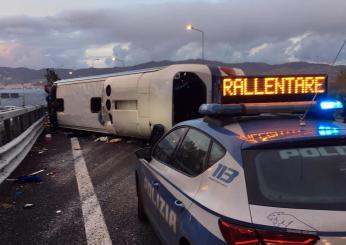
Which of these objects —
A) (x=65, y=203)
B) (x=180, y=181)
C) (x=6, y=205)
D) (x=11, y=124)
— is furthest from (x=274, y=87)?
(x=11, y=124)

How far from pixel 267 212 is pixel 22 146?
10.6 m

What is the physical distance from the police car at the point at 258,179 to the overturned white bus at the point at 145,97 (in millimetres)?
7153

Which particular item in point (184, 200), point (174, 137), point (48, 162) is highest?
point (174, 137)

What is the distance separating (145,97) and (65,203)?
6861 mm

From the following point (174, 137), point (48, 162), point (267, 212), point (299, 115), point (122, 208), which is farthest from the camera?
point (48, 162)

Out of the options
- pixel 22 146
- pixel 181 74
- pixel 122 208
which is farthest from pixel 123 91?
pixel 122 208

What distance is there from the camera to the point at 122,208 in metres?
6.80

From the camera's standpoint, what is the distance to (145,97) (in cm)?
1373

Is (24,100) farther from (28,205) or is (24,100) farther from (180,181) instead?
(180,181)

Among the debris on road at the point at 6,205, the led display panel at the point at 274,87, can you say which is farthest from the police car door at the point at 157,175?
the debris on road at the point at 6,205

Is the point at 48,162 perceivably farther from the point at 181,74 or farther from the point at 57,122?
the point at 57,122

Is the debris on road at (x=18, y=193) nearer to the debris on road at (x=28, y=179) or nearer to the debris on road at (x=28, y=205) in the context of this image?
the debris on road at (x=28, y=205)

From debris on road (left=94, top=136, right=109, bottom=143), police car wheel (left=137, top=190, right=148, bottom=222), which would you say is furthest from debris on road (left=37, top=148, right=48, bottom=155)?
police car wheel (left=137, top=190, right=148, bottom=222)

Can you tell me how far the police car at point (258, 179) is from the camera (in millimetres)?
2615
